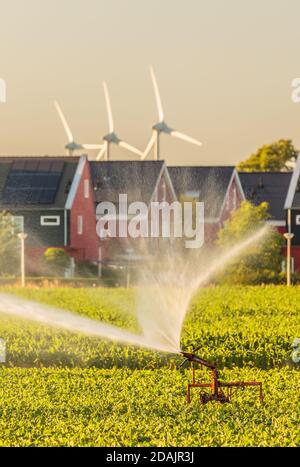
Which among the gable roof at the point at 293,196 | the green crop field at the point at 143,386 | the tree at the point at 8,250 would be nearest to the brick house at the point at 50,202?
the tree at the point at 8,250

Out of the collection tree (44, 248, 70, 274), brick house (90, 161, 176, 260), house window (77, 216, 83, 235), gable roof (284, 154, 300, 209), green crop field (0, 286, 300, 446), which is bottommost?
green crop field (0, 286, 300, 446)

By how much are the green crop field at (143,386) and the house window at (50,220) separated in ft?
84.5

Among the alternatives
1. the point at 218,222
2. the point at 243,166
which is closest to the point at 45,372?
the point at 218,222

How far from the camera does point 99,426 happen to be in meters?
15.6

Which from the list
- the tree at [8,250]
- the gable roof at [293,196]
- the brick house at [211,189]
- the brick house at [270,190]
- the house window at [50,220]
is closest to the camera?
the tree at [8,250]

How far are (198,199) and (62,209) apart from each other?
16.8 meters

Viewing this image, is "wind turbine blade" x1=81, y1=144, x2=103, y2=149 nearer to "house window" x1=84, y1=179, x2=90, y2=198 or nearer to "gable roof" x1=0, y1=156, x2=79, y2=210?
"house window" x1=84, y1=179, x2=90, y2=198

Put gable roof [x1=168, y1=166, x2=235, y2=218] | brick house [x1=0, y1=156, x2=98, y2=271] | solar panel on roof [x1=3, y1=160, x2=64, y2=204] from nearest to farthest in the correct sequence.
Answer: brick house [x1=0, y1=156, x2=98, y2=271] → solar panel on roof [x1=3, y1=160, x2=64, y2=204] → gable roof [x1=168, y1=166, x2=235, y2=218]

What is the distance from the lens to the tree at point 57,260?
54656mm

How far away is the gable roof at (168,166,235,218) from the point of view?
70250 mm

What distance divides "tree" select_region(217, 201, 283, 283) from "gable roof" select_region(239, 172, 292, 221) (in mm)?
11506

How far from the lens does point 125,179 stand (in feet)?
226

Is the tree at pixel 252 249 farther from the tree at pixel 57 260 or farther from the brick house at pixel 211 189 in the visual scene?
the tree at pixel 57 260

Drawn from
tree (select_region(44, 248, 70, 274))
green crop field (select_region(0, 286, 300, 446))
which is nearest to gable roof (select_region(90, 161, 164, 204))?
tree (select_region(44, 248, 70, 274))
